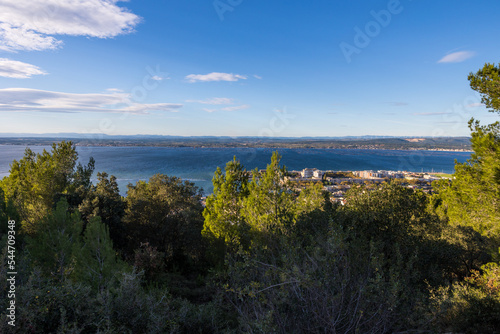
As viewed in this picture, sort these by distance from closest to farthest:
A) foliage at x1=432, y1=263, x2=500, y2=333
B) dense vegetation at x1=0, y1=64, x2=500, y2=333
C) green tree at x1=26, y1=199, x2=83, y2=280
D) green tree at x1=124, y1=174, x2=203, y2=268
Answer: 1. dense vegetation at x1=0, y1=64, x2=500, y2=333
2. foliage at x1=432, y1=263, x2=500, y2=333
3. green tree at x1=26, y1=199, x2=83, y2=280
4. green tree at x1=124, y1=174, x2=203, y2=268

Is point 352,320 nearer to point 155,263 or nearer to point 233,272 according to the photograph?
point 233,272

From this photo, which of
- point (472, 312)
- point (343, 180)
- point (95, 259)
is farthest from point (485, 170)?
point (343, 180)

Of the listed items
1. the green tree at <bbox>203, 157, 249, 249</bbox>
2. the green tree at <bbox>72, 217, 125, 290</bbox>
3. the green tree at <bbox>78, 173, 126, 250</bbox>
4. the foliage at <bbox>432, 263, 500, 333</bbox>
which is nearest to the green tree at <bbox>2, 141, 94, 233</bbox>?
the green tree at <bbox>78, 173, 126, 250</bbox>

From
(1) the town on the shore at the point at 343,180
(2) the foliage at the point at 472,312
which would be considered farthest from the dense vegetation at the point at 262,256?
(1) the town on the shore at the point at 343,180

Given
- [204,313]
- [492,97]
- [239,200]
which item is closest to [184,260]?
[239,200]

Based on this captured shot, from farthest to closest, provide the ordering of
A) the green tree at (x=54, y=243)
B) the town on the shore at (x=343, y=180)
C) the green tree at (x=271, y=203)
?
the town on the shore at (x=343, y=180) < the green tree at (x=54, y=243) < the green tree at (x=271, y=203)

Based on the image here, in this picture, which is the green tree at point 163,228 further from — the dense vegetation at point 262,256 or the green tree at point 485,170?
the green tree at point 485,170

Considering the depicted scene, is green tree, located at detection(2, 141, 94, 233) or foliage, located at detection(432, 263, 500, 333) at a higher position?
green tree, located at detection(2, 141, 94, 233)

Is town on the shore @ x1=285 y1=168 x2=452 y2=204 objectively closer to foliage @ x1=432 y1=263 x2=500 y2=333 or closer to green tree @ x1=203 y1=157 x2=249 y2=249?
green tree @ x1=203 y1=157 x2=249 y2=249

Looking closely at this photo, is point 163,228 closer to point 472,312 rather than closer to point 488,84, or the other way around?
point 472,312
